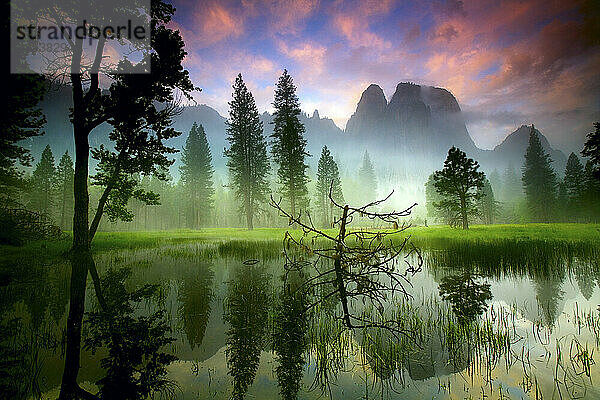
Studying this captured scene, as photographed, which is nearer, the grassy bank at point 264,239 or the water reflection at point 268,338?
the water reflection at point 268,338

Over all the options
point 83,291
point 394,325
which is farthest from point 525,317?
point 83,291

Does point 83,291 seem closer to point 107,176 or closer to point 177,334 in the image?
point 177,334

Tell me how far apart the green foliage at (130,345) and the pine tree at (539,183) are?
73.8 meters

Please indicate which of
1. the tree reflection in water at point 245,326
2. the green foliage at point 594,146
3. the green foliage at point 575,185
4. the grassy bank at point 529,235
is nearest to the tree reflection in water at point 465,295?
the tree reflection in water at point 245,326

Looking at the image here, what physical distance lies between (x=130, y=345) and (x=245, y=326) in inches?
61.9

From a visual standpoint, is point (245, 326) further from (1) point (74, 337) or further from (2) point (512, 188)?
(2) point (512, 188)

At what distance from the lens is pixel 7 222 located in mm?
13414

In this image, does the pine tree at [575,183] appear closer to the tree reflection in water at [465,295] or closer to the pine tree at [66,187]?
the tree reflection in water at [465,295]

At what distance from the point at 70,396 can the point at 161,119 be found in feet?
51.0

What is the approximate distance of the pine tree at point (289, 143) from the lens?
3297 centimetres

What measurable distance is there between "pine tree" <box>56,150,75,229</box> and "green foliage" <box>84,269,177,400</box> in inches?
2620

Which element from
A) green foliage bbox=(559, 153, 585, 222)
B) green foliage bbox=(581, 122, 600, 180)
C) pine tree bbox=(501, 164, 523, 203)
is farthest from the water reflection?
pine tree bbox=(501, 164, 523, 203)

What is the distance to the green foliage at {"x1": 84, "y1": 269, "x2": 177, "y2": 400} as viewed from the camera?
2352mm

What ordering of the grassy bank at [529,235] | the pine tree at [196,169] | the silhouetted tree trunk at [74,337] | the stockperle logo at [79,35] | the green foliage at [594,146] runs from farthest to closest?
the pine tree at [196,169] < the green foliage at [594,146] < the grassy bank at [529,235] < the stockperle logo at [79,35] < the silhouetted tree trunk at [74,337]
